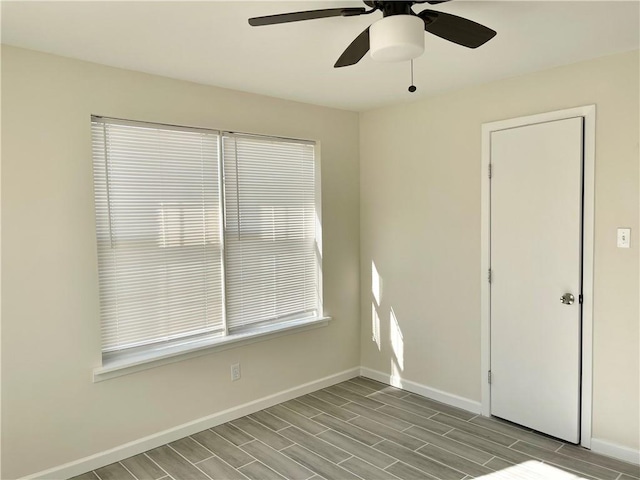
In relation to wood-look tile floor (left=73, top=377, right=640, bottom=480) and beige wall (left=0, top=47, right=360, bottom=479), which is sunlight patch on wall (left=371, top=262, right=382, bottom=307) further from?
beige wall (left=0, top=47, right=360, bottom=479)

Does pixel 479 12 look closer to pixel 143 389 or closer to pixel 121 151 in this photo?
pixel 121 151

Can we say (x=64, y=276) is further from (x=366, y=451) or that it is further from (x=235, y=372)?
(x=366, y=451)

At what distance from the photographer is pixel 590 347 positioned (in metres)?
2.85

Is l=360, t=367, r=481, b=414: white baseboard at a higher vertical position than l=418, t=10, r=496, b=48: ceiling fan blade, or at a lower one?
lower

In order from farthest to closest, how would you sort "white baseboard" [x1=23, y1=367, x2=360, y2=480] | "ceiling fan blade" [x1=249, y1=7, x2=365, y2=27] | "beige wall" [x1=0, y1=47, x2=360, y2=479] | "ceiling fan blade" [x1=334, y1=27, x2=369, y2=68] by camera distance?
1. "white baseboard" [x1=23, y1=367, x2=360, y2=480]
2. "beige wall" [x1=0, y1=47, x2=360, y2=479]
3. "ceiling fan blade" [x1=334, y1=27, x2=369, y2=68]
4. "ceiling fan blade" [x1=249, y1=7, x2=365, y2=27]

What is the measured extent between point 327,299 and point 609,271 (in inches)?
85.2

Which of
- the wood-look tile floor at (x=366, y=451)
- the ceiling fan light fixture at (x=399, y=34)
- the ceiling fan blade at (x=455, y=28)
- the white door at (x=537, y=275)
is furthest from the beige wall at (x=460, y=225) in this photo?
the ceiling fan light fixture at (x=399, y=34)

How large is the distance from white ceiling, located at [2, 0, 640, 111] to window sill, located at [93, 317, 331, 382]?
184 centimetres

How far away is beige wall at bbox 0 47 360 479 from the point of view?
247cm

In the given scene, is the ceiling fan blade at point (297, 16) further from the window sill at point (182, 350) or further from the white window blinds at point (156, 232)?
the window sill at point (182, 350)

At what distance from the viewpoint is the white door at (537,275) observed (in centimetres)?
290

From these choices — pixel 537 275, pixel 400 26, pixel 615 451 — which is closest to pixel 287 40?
pixel 400 26

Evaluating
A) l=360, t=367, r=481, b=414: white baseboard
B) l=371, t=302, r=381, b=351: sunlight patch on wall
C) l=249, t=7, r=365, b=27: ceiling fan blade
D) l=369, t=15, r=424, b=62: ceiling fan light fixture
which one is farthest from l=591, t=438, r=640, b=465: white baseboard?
l=249, t=7, r=365, b=27: ceiling fan blade

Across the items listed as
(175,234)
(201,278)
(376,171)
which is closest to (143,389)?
(201,278)
